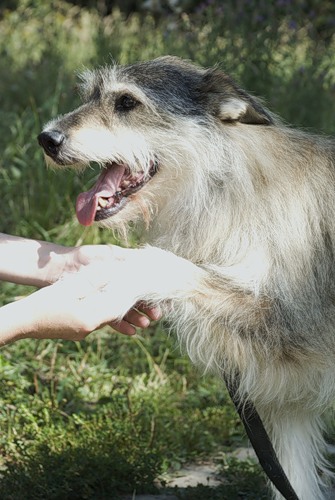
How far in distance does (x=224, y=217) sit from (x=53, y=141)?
714 mm

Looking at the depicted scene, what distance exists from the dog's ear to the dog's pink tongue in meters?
0.44

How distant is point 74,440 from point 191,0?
636 centimetres

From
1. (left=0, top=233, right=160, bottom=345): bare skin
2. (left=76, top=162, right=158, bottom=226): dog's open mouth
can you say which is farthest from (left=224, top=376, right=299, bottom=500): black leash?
(left=76, top=162, right=158, bottom=226): dog's open mouth

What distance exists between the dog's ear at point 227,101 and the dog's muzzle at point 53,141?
1.92 ft

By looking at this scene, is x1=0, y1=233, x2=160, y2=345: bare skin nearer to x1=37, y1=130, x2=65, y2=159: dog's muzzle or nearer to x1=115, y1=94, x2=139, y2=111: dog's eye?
x1=37, y1=130, x2=65, y2=159: dog's muzzle

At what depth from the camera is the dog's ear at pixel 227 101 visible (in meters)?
3.49

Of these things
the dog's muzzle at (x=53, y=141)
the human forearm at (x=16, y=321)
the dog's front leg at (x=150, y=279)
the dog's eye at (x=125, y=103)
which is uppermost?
the dog's eye at (x=125, y=103)

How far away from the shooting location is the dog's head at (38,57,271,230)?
11.3ft

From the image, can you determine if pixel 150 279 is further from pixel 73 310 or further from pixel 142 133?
pixel 142 133

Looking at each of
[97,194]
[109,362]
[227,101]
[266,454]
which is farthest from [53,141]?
[109,362]

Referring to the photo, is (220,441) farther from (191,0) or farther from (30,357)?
(191,0)

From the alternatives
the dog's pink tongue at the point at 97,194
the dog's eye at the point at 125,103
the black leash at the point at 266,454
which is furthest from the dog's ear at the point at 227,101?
the black leash at the point at 266,454

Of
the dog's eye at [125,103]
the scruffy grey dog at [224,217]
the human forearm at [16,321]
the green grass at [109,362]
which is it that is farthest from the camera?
the green grass at [109,362]

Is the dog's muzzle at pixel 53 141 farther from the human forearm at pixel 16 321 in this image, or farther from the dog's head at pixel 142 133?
the human forearm at pixel 16 321
